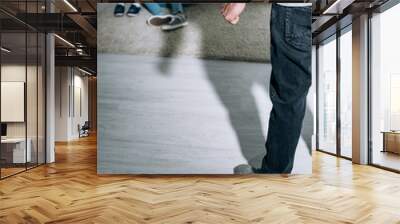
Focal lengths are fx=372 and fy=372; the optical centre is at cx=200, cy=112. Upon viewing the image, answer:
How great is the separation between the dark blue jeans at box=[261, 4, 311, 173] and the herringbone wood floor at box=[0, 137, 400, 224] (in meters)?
0.43

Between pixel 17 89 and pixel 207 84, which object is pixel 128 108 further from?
pixel 17 89

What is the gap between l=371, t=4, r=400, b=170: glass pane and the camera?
7.18 m

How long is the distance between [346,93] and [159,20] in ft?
16.9

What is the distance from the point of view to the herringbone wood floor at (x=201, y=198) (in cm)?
386

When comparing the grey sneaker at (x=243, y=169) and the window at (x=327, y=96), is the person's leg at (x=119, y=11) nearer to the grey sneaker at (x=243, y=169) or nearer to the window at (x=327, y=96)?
the grey sneaker at (x=243, y=169)

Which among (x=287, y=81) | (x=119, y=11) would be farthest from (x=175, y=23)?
(x=287, y=81)

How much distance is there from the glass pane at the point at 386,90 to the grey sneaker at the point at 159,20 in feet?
14.2

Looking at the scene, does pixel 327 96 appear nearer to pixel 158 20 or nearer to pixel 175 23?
pixel 175 23

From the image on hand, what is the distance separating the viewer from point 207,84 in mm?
6312

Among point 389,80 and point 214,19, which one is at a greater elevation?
point 214,19

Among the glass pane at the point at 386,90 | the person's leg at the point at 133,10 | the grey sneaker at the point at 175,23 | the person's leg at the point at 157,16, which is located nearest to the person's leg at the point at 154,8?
the person's leg at the point at 157,16

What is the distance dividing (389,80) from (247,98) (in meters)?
3.19

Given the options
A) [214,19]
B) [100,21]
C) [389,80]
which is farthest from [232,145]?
[389,80]

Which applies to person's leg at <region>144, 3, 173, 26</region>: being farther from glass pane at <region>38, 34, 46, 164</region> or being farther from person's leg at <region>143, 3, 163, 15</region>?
glass pane at <region>38, 34, 46, 164</region>
